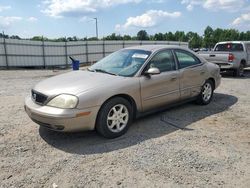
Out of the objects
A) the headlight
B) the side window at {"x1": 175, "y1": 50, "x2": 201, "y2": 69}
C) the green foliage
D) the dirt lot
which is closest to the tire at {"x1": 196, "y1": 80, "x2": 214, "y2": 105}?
the side window at {"x1": 175, "y1": 50, "x2": 201, "y2": 69}

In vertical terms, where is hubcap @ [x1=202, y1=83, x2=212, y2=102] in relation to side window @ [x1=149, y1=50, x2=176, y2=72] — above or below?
below

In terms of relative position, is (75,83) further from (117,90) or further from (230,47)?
(230,47)

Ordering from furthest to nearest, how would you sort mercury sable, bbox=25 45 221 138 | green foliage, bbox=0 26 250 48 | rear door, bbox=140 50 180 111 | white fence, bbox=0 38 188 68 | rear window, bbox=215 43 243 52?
green foliage, bbox=0 26 250 48 < white fence, bbox=0 38 188 68 < rear window, bbox=215 43 243 52 < rear door, bbox=140 50 180 111 < mercury sable, bbox=25 45 221 138

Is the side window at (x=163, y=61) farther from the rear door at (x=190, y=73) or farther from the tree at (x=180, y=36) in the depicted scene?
the tree at (x=180, y=36)

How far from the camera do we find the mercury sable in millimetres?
4504

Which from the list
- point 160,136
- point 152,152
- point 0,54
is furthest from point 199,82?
point 0,54

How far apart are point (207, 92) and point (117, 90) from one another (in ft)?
10.5

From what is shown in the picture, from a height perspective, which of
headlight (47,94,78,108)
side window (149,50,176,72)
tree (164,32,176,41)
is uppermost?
tree (164,32,176,41)

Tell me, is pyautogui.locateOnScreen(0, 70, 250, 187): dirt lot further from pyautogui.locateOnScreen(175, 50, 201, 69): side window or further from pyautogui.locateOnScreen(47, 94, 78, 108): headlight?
pyautogui.locateOnScreen(175, 50, 201, 69): side window

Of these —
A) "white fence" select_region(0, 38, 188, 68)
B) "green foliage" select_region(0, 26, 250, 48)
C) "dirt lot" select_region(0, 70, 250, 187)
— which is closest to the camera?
"dirt lot" select_region(0, 70, 250, 187)

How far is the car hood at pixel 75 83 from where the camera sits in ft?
15.2

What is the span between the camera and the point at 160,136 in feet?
16.6

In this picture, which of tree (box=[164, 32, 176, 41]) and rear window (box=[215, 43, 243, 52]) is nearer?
rear window (box=[215, 43, 243, 52])

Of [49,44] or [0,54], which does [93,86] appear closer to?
[0,54]
